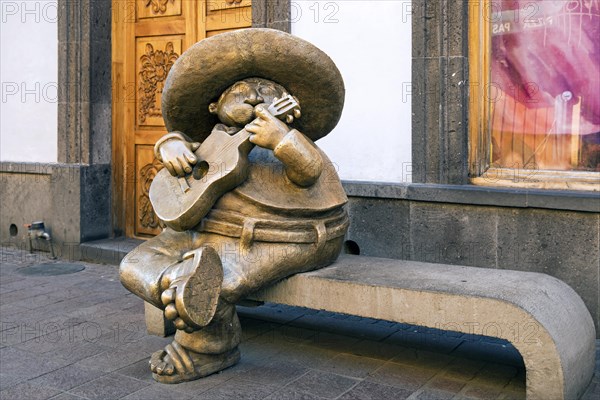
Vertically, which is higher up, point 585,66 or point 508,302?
point 585,66

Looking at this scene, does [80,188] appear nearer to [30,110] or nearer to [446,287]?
[30,110]

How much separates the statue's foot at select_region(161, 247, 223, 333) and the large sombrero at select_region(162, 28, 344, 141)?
96cm

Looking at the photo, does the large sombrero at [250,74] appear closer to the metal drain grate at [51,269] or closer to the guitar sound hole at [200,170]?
the guitar sound hole at [200,170]

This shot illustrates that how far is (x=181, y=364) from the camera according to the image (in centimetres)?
350

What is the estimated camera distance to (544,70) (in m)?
4.89

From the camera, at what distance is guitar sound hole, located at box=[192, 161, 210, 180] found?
142 inches

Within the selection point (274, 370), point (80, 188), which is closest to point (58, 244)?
point (80, 188)

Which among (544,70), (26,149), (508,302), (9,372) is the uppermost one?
(544,70)

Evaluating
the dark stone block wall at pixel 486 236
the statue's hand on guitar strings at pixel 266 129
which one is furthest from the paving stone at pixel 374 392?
the dark stone block wall at pixel 486 236

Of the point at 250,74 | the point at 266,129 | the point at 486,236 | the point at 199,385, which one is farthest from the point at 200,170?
the point at 486,236

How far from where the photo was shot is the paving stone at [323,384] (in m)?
3.39

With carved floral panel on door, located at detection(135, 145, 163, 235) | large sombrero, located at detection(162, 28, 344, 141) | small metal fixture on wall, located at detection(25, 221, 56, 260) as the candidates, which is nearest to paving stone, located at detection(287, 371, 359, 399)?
large sombrero, located at detection(162, 28, 344, 141)

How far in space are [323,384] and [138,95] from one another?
14.8 ft

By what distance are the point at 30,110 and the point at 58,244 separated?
55.9 inches
